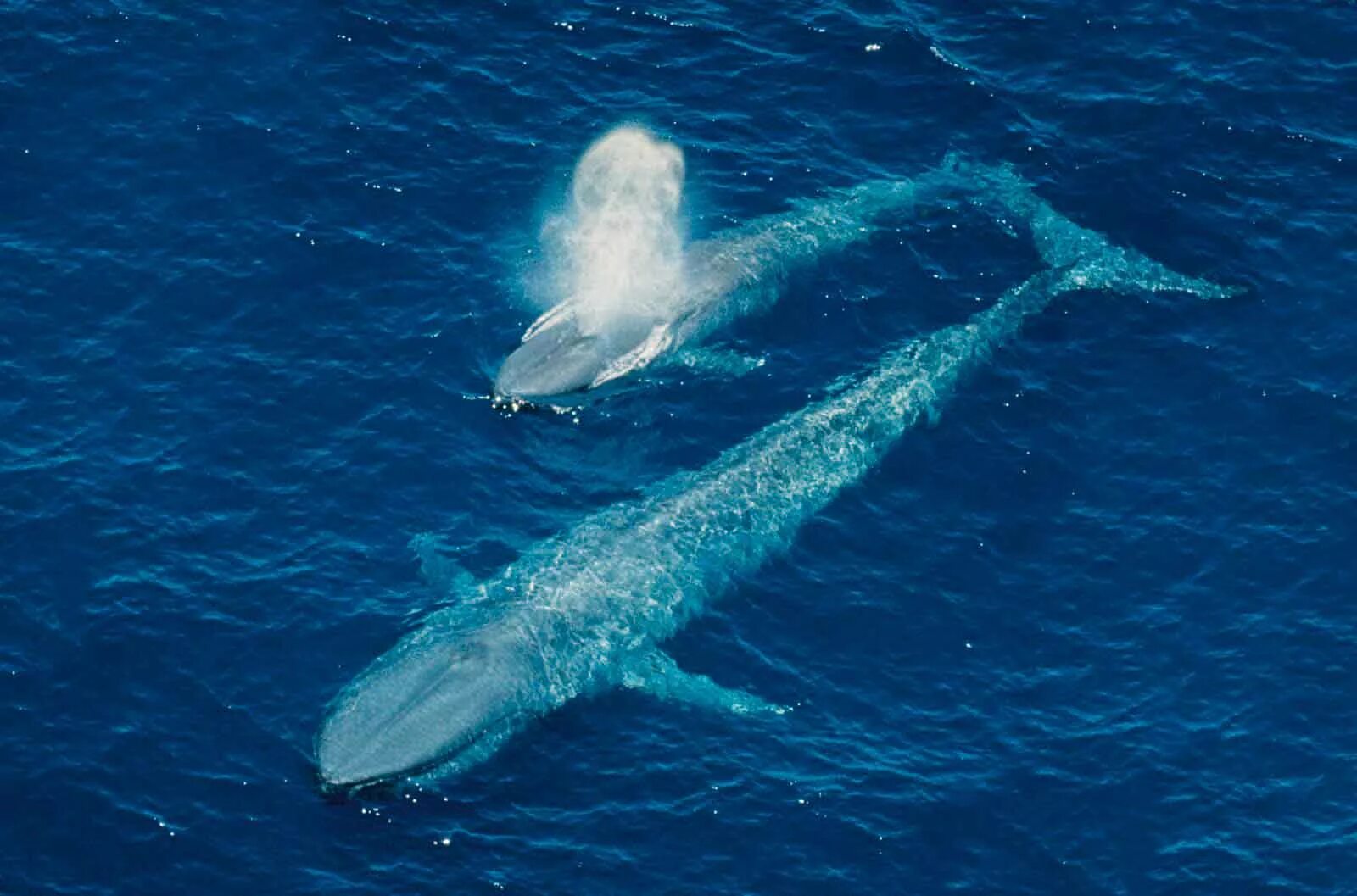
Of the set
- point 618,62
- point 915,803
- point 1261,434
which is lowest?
point 915,803

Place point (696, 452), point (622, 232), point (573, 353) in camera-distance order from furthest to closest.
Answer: point (622, 232), point (573, 353), point (696, 452)

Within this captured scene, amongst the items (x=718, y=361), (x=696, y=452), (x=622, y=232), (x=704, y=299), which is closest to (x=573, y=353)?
(x=718, y=361)

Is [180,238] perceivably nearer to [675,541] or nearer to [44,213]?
[44,213]

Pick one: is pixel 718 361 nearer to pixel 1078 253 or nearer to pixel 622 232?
pixel 622 232

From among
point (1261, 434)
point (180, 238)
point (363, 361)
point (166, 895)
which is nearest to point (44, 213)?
point (180, 238)

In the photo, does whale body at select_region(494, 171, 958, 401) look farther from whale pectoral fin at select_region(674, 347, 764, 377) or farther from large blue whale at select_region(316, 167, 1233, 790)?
large blue whale at select_region(316, 167, 1233, 790)
